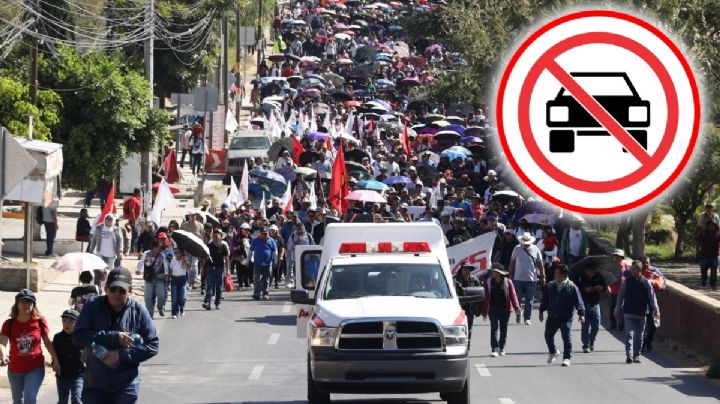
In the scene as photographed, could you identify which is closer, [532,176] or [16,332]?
[532,176]

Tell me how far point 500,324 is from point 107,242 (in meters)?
Answer: 10.1

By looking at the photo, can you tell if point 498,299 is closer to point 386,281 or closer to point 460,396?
point 386,281

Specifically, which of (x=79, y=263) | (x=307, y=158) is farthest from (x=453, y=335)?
(x=307, y=158)

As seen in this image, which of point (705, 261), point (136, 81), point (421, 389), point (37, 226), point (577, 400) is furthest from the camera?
point (136, 81)

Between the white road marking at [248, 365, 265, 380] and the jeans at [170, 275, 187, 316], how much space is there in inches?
239

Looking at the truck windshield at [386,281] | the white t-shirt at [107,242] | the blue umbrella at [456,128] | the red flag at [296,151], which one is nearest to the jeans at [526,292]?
the white t-shirt at [107,242]

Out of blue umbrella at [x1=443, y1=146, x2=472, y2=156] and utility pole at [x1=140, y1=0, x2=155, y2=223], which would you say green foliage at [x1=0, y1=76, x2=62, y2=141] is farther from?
blue umbrella at [x1=443, y1=146, x2=472, y2=156]

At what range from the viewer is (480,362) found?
21.7 metres

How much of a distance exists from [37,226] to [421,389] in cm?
2275

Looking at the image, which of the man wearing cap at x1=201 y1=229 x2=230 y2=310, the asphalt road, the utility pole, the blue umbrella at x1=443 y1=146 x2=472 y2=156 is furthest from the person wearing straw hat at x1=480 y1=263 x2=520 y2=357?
the blue umbrella at x1=443 y1=146 x2=472 y2=156

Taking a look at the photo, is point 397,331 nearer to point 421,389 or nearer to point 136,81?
point 421,389

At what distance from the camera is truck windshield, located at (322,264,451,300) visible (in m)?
15.6

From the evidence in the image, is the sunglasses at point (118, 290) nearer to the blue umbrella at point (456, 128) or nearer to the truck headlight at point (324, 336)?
the truck headlight at point (324, 336)

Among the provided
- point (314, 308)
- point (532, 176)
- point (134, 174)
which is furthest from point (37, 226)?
point (532, 176)
